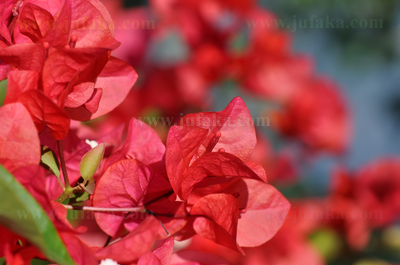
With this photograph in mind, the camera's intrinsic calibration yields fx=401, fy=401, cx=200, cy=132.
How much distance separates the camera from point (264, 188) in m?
0.31

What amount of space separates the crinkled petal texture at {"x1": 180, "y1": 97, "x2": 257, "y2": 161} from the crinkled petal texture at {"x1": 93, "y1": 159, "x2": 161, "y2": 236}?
5 centimetres

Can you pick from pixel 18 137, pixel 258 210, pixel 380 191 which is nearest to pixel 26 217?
pixel 18 137

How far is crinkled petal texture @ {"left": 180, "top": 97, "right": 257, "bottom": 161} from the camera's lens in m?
0.29

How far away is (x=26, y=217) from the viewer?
18 centimetres

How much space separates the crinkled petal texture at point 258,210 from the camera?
304mm

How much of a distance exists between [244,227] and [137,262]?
89 mm

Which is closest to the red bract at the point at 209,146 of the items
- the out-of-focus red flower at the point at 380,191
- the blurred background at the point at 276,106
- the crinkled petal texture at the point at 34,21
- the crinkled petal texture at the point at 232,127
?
the crinkled petal texture at the point at 232,127

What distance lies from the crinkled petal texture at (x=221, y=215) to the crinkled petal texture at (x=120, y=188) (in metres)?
0.04

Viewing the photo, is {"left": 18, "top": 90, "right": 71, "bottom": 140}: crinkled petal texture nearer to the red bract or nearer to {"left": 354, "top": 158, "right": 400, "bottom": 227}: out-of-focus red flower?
the red bract

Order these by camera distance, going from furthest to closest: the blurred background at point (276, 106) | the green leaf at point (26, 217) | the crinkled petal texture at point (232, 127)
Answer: the blurred background at point (276, 106) → the crinkled petal texture at point (232, 127) → the green leaf at point (26, 217)

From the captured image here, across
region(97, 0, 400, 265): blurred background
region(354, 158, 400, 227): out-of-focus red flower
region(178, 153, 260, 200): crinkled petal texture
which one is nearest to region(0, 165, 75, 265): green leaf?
region(178, 153, 260, 200): crinkled petal texture

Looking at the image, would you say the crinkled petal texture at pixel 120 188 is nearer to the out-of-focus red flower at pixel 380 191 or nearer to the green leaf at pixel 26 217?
the green leaf at pixel 26 217

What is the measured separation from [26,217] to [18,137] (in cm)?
7

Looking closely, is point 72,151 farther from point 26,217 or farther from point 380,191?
point 380,191
